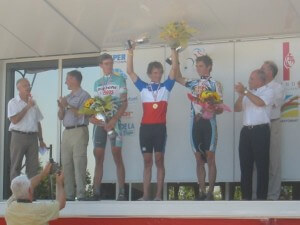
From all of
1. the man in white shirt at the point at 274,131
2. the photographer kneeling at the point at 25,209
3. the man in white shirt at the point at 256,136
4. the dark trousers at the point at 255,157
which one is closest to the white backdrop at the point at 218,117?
the man in white shirt at the point at 274,131

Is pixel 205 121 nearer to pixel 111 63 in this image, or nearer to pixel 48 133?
pixel 111 63

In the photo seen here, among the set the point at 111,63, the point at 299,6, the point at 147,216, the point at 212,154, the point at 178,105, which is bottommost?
the point at 147,216

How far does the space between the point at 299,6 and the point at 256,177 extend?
155cm

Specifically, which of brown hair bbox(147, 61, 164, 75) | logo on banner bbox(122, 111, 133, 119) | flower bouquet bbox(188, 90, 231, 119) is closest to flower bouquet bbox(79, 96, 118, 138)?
Answer: logo on banner bbox(122, 111, 133, 119)

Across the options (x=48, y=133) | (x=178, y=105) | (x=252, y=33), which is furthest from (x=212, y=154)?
(x=48, y=133)

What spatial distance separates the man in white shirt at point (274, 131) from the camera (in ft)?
19.6

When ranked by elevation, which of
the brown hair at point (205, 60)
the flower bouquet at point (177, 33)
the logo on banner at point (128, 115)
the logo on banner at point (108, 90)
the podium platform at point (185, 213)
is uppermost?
the flower bouquet at point (177, 33)

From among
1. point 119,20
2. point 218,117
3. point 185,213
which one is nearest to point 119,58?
point 119,20

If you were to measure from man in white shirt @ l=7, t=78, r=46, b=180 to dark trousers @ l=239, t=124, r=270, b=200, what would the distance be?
208 centimetres

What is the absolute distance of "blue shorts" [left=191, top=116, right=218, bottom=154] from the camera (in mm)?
6000

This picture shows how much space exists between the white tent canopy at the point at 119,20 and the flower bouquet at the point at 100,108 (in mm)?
669

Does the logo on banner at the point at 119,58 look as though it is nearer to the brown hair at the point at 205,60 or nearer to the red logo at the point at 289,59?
the brown hair at the point at 205,60

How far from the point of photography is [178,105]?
655 centimetres

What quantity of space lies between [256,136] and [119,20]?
165 cm
